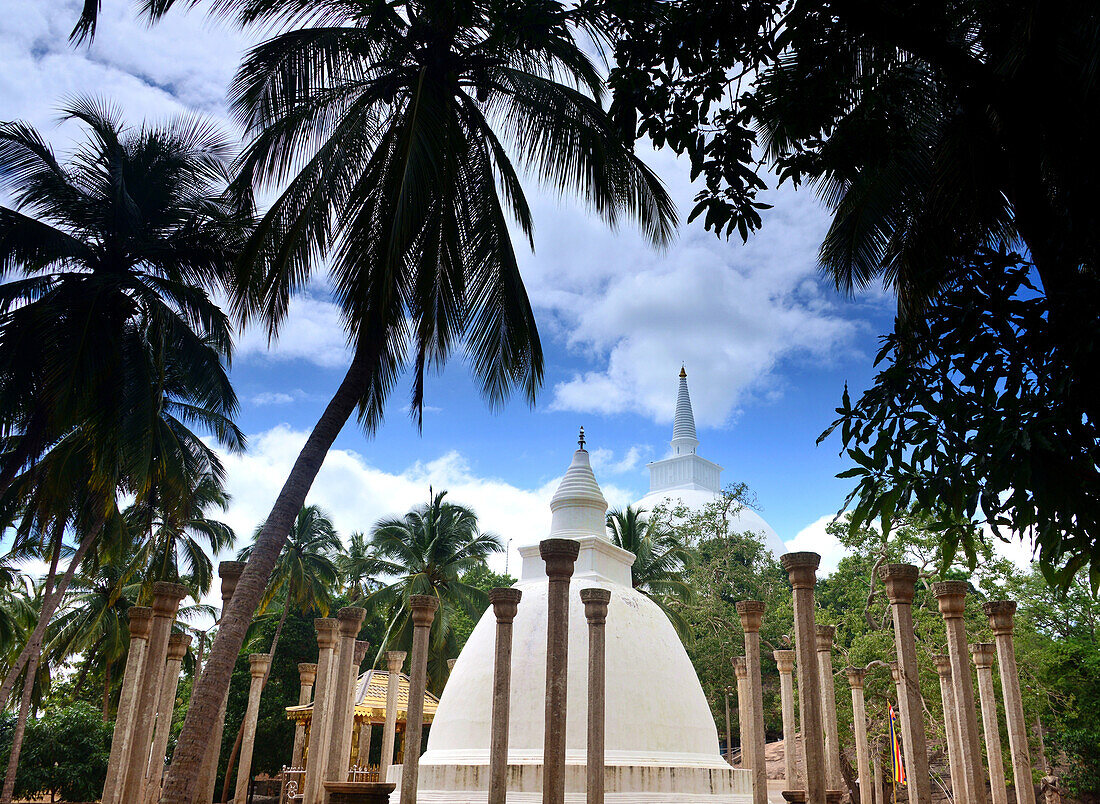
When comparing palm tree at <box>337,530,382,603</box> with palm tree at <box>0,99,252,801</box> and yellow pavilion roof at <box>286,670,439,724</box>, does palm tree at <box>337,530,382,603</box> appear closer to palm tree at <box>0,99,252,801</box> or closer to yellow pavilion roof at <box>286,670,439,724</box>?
yellow pavilion roof at <box>286,670,439,724</box>

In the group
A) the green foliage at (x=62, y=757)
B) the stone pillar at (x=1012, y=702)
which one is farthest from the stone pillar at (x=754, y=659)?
the green foliage at (x=62, y=757)

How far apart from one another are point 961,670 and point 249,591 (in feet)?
30.9

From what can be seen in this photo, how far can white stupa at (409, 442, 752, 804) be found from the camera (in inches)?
575

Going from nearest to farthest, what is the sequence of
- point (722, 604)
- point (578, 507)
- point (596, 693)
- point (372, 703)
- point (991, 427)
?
point (991, 427), point (596, 693), point (578, 507), point (372, 703), point (722, 604)

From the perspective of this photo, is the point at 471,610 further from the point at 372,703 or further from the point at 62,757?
the point at 62,757

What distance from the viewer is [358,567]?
112ft

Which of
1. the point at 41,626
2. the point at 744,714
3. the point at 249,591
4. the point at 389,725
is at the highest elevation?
the point at 41,626

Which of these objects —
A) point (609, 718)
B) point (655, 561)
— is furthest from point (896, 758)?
point (655, 561)

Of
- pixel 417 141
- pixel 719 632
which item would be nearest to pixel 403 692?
pixel 719 632

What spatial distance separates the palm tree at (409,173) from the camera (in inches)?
383

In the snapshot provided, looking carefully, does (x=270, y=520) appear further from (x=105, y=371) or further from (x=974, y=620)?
(x=974, y=620)

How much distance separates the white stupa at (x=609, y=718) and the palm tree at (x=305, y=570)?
647 inches

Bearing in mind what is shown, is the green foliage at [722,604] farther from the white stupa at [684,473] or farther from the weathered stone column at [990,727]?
the white stupa at [684,473]

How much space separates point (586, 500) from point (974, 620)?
11.6 meters
